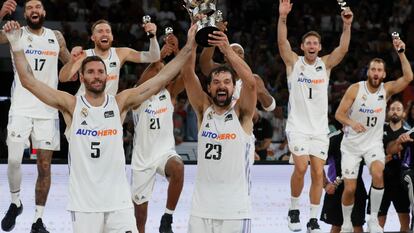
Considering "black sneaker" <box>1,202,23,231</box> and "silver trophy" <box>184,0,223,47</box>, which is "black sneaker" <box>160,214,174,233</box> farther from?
"silver trophy" <box>184,0,223,47</box>

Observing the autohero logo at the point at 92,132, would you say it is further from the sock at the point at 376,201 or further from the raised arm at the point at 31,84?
the sock at the point at 376,201

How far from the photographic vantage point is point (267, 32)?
1861 centimetres

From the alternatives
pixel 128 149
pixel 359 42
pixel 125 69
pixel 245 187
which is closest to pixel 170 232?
pixel 245 187

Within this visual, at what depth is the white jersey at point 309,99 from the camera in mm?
10883

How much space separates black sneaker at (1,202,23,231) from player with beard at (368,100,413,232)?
428 centimetres

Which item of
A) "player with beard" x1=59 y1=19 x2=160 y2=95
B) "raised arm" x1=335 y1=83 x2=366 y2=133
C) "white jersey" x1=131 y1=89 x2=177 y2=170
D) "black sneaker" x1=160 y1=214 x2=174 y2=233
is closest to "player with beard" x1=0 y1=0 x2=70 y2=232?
"player with beard" x1=59 y1=19 x2=160 y2=95

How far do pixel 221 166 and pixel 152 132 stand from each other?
2.05 meters

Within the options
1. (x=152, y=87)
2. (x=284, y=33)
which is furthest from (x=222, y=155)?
(x=284, y=33)

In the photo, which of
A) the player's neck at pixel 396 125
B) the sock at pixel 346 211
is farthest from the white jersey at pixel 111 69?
the player's neck at pixel 396 125

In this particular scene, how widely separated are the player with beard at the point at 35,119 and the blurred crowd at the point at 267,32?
399 cm

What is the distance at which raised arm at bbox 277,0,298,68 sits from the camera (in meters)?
10.3

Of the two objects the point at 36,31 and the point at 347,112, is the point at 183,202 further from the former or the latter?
the point at 36,31

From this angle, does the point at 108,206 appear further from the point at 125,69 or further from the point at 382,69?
the point at 125,69

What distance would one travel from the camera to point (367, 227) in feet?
37.8
